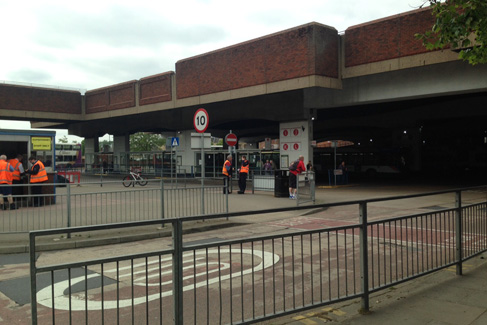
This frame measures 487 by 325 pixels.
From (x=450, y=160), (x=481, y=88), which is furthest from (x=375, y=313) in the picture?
(x=450, y=160)

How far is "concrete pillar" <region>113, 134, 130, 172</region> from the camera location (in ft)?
130

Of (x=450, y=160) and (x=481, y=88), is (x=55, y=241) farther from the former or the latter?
(x=450, y=160)

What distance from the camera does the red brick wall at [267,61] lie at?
20188mm

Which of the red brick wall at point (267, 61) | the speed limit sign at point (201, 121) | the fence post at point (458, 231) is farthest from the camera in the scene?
the red brick wall at point (267, 61)

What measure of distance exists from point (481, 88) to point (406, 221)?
16046 millimetres

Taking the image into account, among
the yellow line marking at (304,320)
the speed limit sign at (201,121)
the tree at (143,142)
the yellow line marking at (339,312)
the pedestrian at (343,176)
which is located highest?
the tree at (143,142)

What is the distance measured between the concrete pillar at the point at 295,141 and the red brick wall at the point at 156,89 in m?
9.26

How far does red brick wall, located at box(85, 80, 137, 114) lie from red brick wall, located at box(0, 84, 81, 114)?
4.48ft

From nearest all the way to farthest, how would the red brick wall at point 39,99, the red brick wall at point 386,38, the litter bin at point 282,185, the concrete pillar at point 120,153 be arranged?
1. the litter bin at point 282,185
2. the red brick wall at point 386,38
3. the red brick wall at point 39,99
4. the concrete pillar at point 120,153

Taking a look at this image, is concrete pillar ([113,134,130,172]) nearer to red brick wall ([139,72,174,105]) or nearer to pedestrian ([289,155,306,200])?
red brick wall ([139,72,174,105])

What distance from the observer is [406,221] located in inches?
195

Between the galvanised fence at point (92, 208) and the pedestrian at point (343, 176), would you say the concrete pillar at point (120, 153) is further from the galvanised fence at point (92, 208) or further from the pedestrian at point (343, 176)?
the galvanised fence at point (92, 208)

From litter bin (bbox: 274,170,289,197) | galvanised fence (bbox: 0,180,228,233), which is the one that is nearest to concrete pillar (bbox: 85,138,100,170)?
litter bin (bbox: 274,170,289,197)

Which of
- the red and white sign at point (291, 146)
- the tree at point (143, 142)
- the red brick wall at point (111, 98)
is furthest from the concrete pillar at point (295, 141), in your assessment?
the tree at point (143, 142)
